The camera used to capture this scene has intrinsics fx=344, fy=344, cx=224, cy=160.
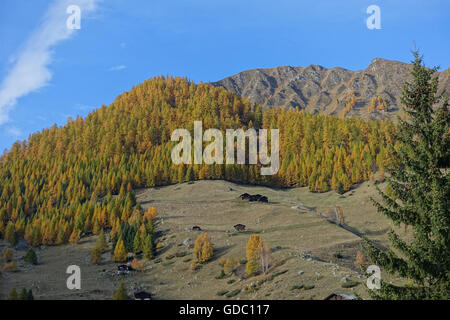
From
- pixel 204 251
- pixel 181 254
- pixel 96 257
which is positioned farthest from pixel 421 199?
pixel 96 257

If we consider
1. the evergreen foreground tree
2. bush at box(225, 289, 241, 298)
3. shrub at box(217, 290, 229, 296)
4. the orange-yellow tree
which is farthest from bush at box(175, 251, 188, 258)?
the evergreen foreground tree

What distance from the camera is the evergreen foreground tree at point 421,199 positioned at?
1742cm

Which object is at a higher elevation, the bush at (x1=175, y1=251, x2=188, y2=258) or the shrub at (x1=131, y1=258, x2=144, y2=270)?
the bush at (x1=175, y1=251, x2=188, y2=258)

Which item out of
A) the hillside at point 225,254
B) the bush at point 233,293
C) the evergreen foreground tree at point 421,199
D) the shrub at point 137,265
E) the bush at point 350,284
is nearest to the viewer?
the evergreen foreground tree at point 421,199

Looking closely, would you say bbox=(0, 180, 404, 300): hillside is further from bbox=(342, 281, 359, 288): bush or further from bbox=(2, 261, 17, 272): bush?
bbox=(2, 261, 17, 272): bush

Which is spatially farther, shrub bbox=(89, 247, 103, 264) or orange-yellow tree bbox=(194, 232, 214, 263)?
shrub bbox=(89, 247, 103, 264)

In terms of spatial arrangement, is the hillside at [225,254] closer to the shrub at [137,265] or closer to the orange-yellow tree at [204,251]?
the shrub at [137,265]

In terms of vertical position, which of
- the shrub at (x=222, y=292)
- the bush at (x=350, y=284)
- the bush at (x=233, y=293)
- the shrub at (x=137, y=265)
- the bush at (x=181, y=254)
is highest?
the bush at (x=350, y=284)

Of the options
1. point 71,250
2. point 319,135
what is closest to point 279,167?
point 319,135

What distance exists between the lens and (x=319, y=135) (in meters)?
181

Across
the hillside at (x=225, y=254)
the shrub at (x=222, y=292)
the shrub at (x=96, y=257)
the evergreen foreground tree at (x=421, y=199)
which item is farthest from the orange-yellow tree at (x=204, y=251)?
the evergreen foreground tree at (x=421, y=199)

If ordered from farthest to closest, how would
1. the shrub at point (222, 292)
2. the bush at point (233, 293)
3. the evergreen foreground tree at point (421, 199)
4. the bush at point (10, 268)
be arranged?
1. the bush at point (10, 268)
2. the shrub at point (222, 292)
3. the bush at point (233, 293)
4. the evergreen foreground tree at point (421, 199)

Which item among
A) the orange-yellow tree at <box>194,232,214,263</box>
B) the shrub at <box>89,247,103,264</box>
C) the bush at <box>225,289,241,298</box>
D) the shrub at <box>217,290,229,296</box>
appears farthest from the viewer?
the shrub at <box>89,247,103,264</box>

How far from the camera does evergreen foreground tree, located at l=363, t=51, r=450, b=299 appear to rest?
1742 centimetres
